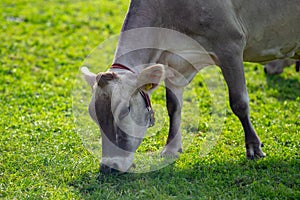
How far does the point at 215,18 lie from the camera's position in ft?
19.9

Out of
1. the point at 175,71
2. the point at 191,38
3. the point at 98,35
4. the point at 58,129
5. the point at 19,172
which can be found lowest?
the point at 98,35

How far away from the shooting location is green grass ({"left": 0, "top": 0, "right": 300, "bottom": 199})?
5598 millimetres

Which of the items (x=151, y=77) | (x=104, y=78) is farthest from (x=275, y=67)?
(x=104, y=78)

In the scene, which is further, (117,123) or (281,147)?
(281,147)

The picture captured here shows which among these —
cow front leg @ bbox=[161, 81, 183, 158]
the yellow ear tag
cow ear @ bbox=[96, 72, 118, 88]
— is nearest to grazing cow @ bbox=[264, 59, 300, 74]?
cow front leg @ bbox=[161, 81, 183, 158]

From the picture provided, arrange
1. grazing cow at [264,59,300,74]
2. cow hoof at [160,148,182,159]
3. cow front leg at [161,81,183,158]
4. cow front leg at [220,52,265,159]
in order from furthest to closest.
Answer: grazing cow at [264,59,300,74], cow front leg at [161,81,183,158], cow hoof at [160,148,182,159], cow front leg at [220,52,265,159]

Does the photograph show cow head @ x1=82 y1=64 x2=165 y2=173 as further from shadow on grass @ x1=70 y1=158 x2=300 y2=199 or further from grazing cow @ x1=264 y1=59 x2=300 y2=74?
grazing cow @ x1=264 y1=59 x2=300 y2=74

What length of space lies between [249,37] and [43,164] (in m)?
2.61

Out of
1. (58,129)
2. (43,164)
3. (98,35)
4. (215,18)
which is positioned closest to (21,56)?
(98,35)

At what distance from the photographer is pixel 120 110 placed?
5.48 m

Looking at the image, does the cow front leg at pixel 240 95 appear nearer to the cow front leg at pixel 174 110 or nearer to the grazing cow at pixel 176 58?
the grazing cow at pixel 176 58

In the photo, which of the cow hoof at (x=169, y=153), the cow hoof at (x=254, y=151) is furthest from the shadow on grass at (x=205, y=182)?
the cow hoof at (x=169, y=153)

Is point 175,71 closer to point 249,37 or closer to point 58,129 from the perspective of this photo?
point 249,37

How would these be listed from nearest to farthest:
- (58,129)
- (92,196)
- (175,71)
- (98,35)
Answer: (92,196), (175,71), (58,129), (98,35)
